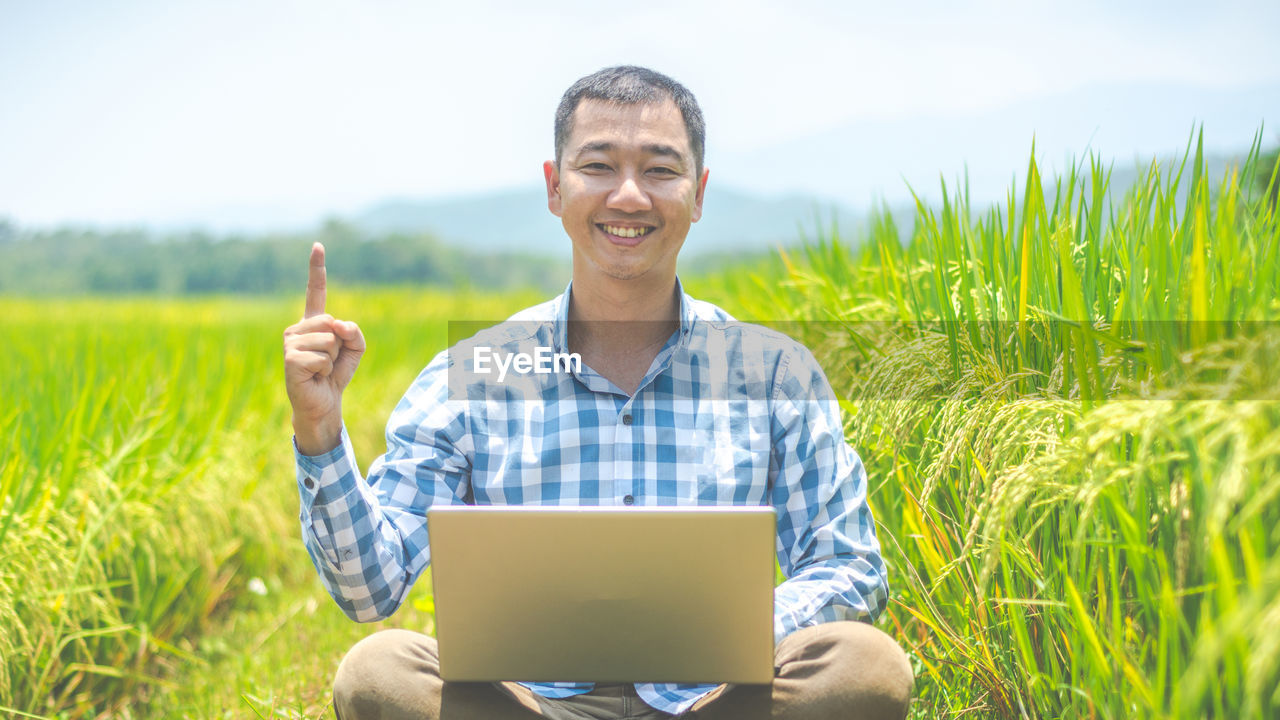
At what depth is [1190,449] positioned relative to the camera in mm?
1322

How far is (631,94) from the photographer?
2.32 m

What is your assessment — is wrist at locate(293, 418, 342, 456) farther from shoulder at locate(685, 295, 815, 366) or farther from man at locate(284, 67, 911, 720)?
shoulder at locate(685, 295, 815, 366)

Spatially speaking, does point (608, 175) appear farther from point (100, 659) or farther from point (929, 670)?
point (100, 659)

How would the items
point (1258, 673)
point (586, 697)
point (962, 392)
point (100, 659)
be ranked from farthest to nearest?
point (100, 659) < point (962, 392) < point (586, 697) < point (1258, 673)

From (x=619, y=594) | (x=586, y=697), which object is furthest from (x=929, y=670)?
(x=619, y=594)

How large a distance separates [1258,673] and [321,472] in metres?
1.57

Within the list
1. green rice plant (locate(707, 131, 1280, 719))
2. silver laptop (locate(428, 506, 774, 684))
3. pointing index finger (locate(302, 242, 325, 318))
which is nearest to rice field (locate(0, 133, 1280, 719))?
green rice plant (locate(707, 131, 1280, 719))

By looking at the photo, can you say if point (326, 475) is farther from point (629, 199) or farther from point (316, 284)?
point (629, 199)

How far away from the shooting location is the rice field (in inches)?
52.6

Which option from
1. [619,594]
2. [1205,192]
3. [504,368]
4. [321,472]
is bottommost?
[619,594]

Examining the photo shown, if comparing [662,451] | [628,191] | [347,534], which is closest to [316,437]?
[347,534]

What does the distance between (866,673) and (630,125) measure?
133 centimetres

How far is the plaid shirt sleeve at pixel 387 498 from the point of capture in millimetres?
1912

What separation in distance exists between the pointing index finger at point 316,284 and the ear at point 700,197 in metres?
0.87
